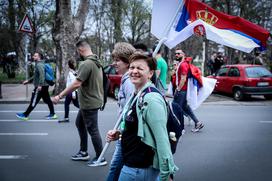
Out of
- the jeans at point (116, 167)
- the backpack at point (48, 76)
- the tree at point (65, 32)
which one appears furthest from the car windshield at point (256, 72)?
the jeans at point (116, 167)

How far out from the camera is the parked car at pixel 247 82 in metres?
13.7

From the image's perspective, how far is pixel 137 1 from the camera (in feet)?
105

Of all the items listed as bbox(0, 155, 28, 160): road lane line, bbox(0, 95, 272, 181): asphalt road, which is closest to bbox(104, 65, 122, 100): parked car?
bbox(0, 95, 272, 181): asphalt road

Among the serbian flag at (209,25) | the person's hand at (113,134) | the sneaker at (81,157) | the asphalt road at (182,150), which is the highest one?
the serbian flag at (209,25)

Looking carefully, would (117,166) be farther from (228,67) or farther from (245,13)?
(245,13)

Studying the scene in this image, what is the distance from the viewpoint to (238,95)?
46.2 ft

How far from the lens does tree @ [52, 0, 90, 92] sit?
14.3 meters

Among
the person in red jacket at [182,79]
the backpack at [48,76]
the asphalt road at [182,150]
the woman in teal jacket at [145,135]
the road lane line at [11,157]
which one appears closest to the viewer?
the woman in teal jacket at [145,135]

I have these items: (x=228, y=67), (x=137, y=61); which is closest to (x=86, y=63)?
(x=137, y=61)

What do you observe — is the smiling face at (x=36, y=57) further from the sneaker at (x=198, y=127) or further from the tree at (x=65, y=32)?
the tree at (x=65, y=32)

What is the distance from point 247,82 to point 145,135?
39.5ft

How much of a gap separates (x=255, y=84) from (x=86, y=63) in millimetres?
10228

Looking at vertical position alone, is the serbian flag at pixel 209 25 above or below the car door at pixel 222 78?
above

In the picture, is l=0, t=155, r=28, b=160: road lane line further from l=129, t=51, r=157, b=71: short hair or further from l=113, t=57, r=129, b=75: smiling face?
l=129, t=51, r=157, b=71: short hair
